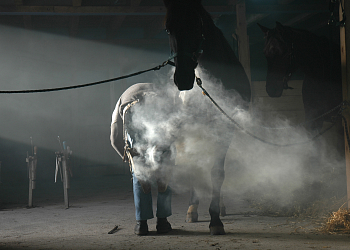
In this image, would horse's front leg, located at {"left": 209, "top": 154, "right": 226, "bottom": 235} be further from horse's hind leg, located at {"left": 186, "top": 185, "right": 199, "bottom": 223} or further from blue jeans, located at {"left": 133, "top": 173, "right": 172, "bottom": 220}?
horse's hind leg, located at {"left": 186, "top": 185, "right": 199, "bottom": 223}

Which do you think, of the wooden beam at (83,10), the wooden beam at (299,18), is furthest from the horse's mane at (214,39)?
the wooden beam at (299,18)

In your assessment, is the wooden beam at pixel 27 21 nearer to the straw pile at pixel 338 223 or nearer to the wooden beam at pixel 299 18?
the wooden beam at pixel 299 18

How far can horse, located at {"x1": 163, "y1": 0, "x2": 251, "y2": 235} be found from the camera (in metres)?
2.53

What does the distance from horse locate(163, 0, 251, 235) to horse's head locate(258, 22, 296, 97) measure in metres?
0.90

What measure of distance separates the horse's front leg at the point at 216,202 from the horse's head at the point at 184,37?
2.93 ft

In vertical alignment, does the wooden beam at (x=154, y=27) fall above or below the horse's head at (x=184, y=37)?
above

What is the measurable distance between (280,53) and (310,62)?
0.33 m

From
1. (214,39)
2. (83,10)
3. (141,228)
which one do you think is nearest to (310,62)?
(214,39)

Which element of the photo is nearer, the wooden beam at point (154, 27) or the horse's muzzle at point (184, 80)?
the horse's muzzle at point (184, 80)

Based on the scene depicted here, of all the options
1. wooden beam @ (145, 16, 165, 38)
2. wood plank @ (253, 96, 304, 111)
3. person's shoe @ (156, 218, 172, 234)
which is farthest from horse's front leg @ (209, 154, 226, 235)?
wooden beam @ (145, 16, 165, 38)

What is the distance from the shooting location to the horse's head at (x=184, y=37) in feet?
8.20

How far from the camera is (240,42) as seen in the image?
A: 522 centimetres

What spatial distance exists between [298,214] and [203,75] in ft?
5.77

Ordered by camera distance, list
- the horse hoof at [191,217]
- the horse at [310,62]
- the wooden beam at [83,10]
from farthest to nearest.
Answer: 1. the wooden beam at [83,10]
2. the horse at [310,62]
3. the horse hoof at [191,217]
